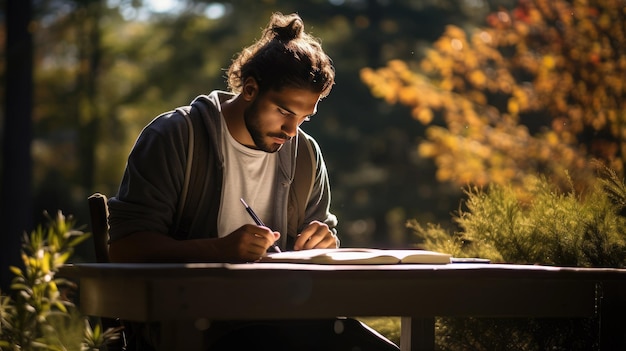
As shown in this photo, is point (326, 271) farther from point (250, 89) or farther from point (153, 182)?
point (250, 89)

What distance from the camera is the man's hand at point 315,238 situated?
3248 mm

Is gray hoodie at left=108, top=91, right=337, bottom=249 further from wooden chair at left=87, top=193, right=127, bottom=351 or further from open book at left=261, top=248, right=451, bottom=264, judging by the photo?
open book at left=261, top=248, right=451, bottom=264

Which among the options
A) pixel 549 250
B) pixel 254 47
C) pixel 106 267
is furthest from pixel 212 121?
pixel 549 250

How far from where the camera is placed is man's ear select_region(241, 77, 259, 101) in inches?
130

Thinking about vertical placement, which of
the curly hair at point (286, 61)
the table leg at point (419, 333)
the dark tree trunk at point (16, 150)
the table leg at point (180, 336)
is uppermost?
the dark tree trunk at point (16, 150)

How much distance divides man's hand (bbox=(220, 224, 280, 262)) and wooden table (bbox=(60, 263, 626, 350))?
0.20 m

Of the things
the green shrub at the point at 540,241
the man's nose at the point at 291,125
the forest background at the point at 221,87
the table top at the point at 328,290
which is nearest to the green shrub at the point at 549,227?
the green shrub at the point at 540,241

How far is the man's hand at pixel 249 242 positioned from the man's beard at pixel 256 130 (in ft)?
2.01

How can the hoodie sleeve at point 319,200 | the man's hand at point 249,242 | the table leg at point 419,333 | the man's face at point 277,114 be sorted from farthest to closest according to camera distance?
1. the hoodie sleeve at point 319,200
2. the man's face at point 277,114
3. the table leg at point 419,333
4. the man's hand at point 249,242

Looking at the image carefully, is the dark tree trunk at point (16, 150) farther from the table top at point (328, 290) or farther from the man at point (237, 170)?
the table top at point (328, 290)

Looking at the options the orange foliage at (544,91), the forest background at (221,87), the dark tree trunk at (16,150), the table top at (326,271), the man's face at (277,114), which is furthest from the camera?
the forest background at (221,87)

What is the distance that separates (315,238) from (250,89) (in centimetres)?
52

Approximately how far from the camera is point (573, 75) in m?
7.59

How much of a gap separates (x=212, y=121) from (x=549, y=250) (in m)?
1.44
